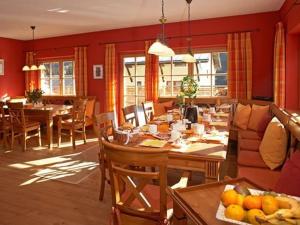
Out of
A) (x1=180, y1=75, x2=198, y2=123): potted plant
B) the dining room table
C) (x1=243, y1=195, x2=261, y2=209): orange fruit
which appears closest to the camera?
(x1=243, y1=195, x2=261, y2=209): orange fruit

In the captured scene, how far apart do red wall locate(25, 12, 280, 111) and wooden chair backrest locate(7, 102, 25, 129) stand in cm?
237

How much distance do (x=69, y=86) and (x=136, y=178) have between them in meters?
6.51

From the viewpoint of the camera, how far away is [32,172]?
3.89 metres

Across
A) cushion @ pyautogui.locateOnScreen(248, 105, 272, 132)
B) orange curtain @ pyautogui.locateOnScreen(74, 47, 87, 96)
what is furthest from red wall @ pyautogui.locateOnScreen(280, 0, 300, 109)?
orange curtain @ pyautogui.locateOnScreen(74, 47, 87, 96)

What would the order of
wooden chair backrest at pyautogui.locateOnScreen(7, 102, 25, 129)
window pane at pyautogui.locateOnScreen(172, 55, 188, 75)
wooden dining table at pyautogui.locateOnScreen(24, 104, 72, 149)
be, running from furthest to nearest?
window pane at pyautogui.locateOnScreen(172, 55, 188, 75), wooden dining table at pyautogui.locateOnScreen(24, 104, 72, 149), wooden chair backrest at pyautogui.locateOnScreen(7, 102, 25, 129)

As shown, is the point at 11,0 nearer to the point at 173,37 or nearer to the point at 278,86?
the point at 173,37

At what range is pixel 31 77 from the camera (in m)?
8.08

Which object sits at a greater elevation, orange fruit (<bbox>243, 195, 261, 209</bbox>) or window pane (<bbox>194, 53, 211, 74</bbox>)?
window pane (<bbox>194, 53, 211, 74</bbox>)

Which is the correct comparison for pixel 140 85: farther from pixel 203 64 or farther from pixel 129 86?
pixel 203 64

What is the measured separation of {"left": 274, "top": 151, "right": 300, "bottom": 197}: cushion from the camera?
5.21 ft

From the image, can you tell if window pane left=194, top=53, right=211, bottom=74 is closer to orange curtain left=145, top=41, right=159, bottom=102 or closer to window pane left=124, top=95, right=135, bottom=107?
orange curtain left=145, top=41, right=159, bottom=102

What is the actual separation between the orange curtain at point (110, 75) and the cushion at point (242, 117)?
3.23 m

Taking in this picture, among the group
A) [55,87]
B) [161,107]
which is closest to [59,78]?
[55,87]

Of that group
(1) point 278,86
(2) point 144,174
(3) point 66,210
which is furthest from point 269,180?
(1) point 278,86
